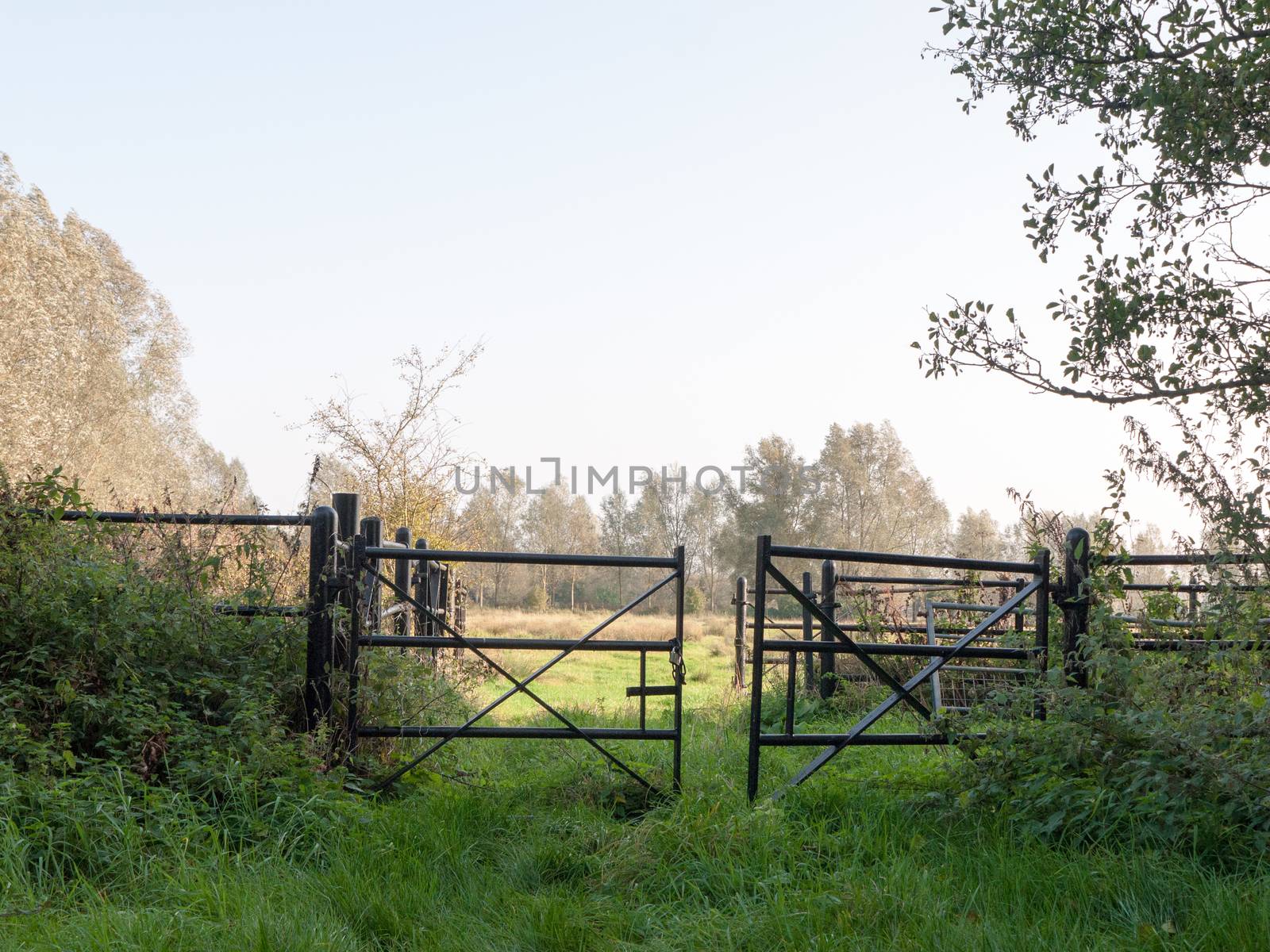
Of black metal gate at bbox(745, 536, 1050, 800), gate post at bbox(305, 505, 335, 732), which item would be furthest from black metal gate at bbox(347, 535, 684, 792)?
black metal gate at bbox(745, 536, 1050, 800)

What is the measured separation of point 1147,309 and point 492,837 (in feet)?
12.2

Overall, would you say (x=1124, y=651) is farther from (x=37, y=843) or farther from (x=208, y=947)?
(x=37, y=843)

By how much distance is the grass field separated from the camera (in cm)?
297

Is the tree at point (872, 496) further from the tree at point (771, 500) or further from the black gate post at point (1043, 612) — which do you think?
the black gate post at point (1043, 612)

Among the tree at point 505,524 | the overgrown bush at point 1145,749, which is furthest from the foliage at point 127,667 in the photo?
the tree at point 505,524

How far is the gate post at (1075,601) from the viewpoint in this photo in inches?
196

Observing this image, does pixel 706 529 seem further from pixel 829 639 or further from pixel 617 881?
pixel 617 881

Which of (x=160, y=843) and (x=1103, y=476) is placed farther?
(x=1103, y=476)

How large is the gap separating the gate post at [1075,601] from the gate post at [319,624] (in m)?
3.88

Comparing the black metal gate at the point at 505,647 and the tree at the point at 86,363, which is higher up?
the tree at the point at 86,363

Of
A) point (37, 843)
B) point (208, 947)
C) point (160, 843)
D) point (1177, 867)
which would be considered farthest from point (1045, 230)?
point (37, 843)

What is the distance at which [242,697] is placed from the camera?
461 centimetres

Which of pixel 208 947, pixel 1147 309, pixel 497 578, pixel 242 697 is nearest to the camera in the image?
pixel 208 947

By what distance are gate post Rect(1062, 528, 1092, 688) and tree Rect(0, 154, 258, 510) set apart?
52.3ft
